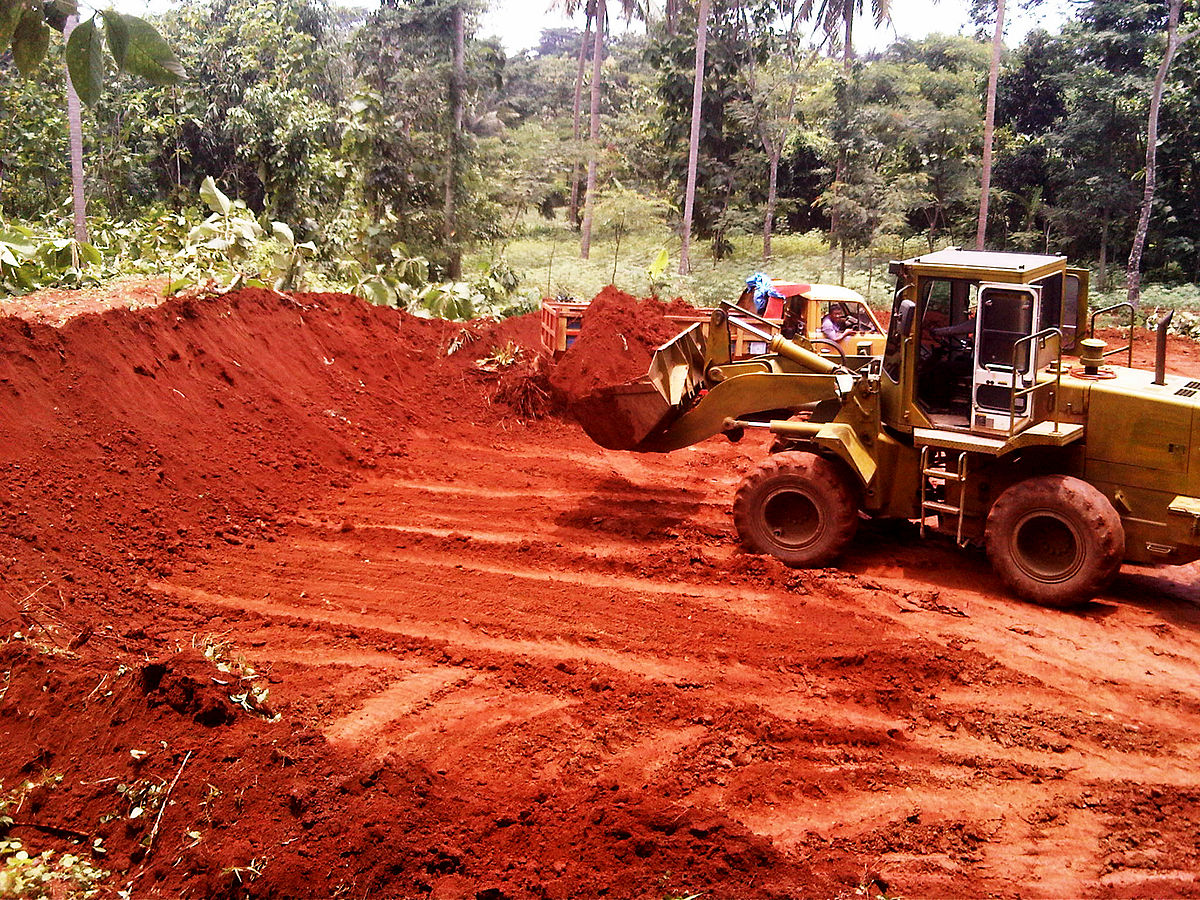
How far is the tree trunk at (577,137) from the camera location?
33.9 metres

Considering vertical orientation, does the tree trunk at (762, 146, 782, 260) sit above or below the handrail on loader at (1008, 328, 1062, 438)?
above

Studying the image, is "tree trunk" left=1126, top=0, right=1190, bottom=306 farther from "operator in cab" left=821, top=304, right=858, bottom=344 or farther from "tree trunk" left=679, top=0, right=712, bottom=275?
"operator in cab" left=821, top=304, right=858, bottom=344

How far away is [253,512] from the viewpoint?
9914 millimetres

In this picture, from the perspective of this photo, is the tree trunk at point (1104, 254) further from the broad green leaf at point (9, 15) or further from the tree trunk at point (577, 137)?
the broad green leaf at point (9, 15)

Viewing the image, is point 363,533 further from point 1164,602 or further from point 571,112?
point 571,112

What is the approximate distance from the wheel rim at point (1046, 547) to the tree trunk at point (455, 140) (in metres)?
18.1

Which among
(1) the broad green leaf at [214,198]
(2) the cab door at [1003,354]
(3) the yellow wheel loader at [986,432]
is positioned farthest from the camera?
(1) the broad green leaf at [214,198]

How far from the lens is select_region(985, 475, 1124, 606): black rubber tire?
7645 mm

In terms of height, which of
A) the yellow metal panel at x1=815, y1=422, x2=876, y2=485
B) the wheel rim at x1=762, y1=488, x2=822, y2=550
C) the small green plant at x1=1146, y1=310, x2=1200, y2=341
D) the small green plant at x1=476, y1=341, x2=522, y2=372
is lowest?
the wheel rim at x1=762, y1=488, x2=822, y2=550

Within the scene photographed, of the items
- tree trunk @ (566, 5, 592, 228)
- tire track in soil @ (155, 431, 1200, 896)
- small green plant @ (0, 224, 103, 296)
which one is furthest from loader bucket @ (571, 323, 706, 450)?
tree trunk @ (566, 5, 592, 228)

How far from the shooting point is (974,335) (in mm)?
8227

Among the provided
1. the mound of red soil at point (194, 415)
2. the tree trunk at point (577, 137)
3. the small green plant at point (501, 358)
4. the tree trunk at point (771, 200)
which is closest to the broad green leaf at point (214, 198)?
the mound of red soil at point (194, 415)

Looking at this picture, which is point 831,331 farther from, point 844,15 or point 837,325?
point 844,15

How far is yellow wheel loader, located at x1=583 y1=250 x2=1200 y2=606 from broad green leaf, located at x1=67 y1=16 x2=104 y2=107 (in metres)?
6.93
